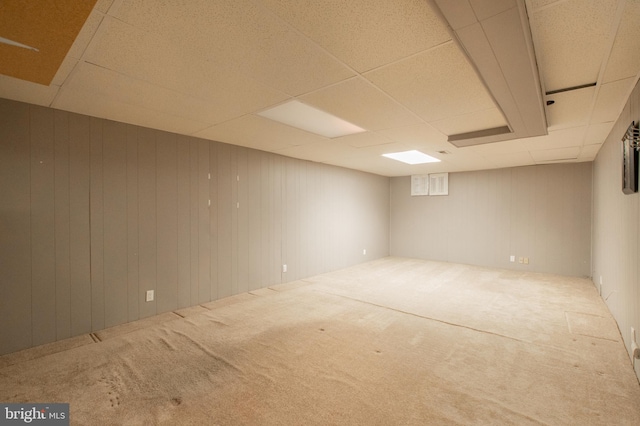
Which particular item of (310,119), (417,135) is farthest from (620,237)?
(310,119)

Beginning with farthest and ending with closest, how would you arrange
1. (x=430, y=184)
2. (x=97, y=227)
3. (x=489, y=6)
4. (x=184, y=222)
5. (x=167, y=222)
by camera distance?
(x=430, y=184) < (x=184, y=222) < (x=167, y=222) < (x=97, y=227) < (x=489, y=6)

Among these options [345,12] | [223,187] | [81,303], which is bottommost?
[81,303]

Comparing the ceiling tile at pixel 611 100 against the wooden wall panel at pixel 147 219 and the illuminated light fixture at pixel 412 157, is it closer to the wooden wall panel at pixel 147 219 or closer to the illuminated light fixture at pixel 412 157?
the illuminated light fixture at pixel 412 157

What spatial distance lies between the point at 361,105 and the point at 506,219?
516 centimetres

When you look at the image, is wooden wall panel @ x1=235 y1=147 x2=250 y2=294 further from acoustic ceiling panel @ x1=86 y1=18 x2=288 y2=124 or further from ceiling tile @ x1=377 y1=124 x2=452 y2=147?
ceiling tile @ x1=377 y1=124 x2=452 y2=147

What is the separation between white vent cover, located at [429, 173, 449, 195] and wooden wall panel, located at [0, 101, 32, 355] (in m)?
7.02

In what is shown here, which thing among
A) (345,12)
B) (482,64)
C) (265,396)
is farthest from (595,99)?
(265,396)

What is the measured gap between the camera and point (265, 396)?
1.86m

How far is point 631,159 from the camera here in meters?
2.10

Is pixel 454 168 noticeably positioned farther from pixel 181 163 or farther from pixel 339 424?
pixel 339 424

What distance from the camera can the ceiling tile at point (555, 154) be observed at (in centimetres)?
424

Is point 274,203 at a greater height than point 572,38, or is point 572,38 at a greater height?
point 572,38

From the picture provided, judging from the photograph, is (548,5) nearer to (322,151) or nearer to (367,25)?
(367,25)

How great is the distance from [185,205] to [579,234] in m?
6.81
